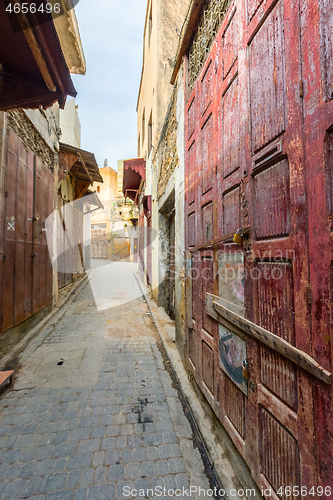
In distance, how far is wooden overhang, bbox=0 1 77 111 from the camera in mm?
2129

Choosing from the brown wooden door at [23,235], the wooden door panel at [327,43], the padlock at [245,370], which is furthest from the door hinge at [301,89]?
the brown wooden door at [23,235]

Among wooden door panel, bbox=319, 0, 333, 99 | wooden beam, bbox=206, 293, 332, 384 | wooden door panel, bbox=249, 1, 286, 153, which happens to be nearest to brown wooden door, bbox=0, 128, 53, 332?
wooden beam, bbox=206, 293, 332, 384

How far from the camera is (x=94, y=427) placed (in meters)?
2.29

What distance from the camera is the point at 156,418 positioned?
96.3 inches

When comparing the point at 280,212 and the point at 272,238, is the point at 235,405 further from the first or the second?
the point at 280,212

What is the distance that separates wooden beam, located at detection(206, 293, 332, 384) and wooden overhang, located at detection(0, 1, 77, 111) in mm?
3163

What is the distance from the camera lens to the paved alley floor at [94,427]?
5.73 ft

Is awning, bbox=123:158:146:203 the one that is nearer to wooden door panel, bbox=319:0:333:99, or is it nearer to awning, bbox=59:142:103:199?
awning, bbox=59:142:103:199

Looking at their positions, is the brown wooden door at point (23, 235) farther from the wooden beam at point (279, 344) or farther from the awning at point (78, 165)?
the wooden beam at point (279, 344)

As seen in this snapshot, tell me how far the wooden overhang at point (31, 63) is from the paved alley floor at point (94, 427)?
3704 mm

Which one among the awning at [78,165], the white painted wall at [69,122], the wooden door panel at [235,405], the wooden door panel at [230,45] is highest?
the white painted wall at [69,122]

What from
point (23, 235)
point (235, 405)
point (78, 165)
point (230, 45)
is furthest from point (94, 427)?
point (78, 165)

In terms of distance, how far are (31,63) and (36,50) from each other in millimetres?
510

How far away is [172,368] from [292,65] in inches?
144
